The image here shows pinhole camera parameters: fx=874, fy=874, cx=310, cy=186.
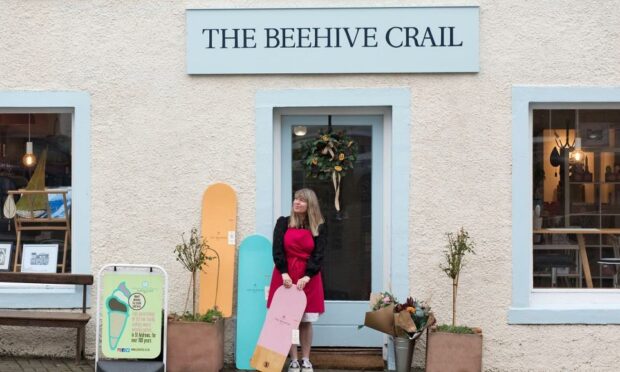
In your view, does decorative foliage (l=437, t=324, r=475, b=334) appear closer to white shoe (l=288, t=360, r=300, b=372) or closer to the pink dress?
the pink dress

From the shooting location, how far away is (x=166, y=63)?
27.5ft

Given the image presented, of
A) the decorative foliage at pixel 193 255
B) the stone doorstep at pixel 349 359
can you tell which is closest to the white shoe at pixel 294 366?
the stone doorstep at pixel 349 359

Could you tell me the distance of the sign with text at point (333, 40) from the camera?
8.23 meters

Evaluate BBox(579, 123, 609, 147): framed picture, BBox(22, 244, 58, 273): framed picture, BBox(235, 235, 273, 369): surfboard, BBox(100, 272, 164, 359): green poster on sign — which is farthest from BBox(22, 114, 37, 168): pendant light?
BBox(579, 123, 609, 147): framed picture

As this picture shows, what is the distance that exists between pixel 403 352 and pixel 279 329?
113cm

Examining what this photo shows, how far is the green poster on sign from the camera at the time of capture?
777 cm

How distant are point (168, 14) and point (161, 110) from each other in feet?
3.01

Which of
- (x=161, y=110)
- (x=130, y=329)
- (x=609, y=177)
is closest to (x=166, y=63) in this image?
(x=161, y=110)

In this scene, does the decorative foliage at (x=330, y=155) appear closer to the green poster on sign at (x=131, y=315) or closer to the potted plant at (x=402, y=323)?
the potted plant at (x=402, y=323)

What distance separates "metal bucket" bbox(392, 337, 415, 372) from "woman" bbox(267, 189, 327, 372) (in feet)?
2.44

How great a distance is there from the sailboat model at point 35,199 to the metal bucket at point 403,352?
374cm

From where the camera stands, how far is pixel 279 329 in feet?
25.6

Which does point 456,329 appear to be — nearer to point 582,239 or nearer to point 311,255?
point 311,255

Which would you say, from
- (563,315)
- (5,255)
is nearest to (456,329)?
(563,315)
